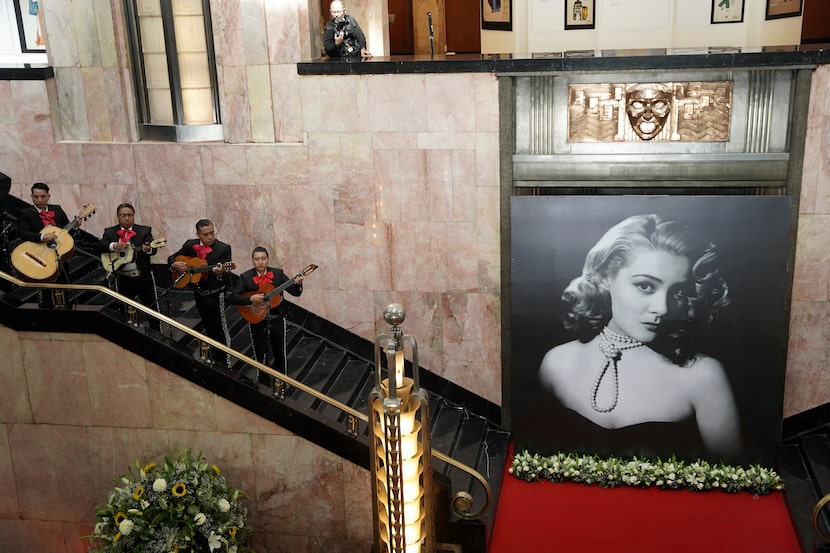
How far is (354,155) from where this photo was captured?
1107 cm

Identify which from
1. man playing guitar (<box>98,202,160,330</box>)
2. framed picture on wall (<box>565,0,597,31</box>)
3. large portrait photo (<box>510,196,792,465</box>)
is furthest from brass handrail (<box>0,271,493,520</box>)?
framed picture on wall (<box>565,0,597,31</box>)

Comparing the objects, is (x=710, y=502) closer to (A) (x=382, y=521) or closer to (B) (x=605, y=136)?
(B) (x=605, y=136)

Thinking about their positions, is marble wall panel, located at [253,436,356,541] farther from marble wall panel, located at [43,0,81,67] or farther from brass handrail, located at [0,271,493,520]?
marble wall panel, located at [43,0,81,67]

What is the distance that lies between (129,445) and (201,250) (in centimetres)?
242

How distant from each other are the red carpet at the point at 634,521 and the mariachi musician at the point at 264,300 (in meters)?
3.06

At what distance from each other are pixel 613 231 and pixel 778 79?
2425 millimetres

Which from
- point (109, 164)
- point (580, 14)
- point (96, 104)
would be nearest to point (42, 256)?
point (109, 164)

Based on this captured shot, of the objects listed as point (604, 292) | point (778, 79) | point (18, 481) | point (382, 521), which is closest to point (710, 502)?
point (604, 292)

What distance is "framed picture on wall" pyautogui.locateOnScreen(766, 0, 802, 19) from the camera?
1446 cm

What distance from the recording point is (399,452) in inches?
226

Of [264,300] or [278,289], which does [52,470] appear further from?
[278,289]

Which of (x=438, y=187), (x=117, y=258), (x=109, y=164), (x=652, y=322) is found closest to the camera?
(x=117, y=258)

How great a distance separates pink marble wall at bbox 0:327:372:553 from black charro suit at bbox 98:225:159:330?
2.76ft

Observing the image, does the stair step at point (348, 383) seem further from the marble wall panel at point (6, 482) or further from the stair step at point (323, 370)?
the marble wall panel at point (6, 482)
